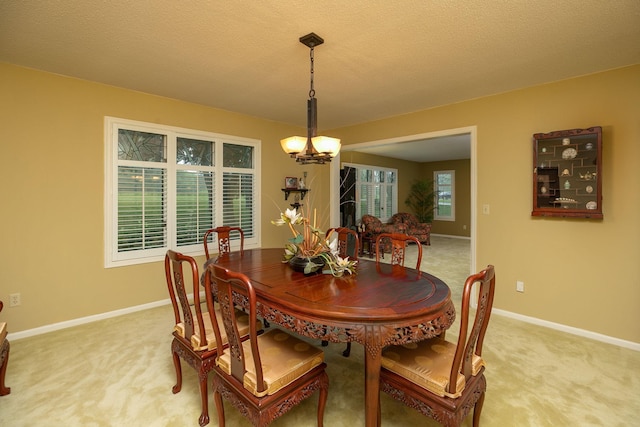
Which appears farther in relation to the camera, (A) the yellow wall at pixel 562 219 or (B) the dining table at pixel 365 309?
(A) the yellow wall at pixel 562 219

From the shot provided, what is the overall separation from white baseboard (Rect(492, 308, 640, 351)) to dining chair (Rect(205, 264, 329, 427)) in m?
2.81

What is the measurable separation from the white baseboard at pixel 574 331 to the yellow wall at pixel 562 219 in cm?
4

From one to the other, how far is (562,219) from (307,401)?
3.12 m

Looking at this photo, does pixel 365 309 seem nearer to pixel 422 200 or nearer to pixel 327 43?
pixel 327 43

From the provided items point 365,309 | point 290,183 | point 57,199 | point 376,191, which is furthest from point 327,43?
point 376,191

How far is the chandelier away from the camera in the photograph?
2332 millimetres

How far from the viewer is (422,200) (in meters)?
9.86

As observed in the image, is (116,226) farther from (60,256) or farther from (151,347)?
(151,347)

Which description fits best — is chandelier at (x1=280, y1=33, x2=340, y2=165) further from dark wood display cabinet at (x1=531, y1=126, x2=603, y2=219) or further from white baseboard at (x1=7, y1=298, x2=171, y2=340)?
white baseboard at (x1=7, y1=298, x2=171, y2=340)

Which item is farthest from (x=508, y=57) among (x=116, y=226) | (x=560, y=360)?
(x=116, y=226)

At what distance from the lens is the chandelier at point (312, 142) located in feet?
7.65

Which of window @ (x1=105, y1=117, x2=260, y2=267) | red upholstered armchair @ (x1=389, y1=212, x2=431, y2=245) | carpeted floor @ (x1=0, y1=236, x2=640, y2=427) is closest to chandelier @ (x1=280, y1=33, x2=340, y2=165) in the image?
carpeted floor @ (x1=0, y1=236, x2=640, y2=427)

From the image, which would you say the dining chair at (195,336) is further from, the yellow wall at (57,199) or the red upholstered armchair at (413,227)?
the red upholstered armchair at (413,227)

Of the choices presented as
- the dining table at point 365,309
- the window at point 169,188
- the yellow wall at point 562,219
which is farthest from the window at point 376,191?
the dining table at point 365,309
